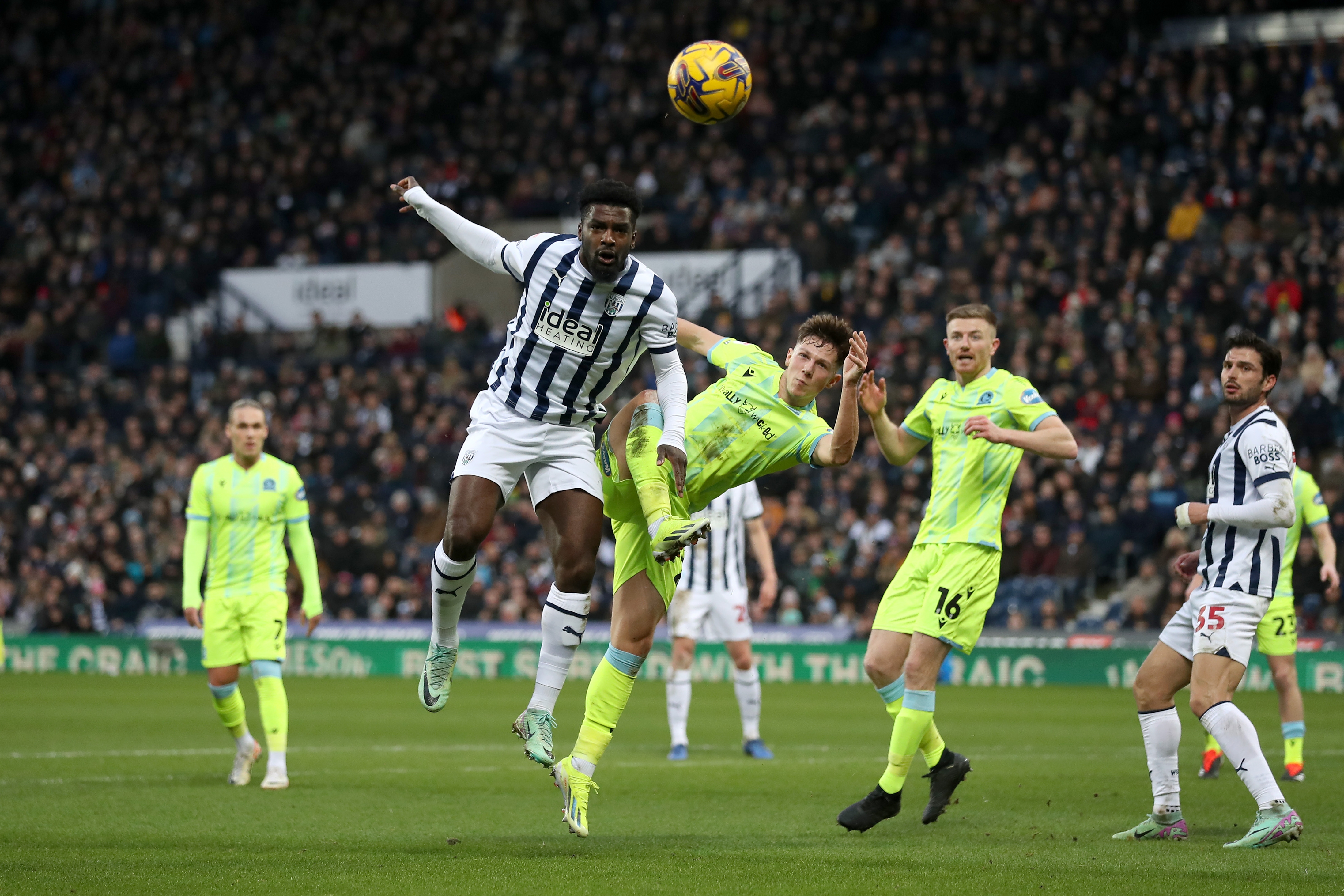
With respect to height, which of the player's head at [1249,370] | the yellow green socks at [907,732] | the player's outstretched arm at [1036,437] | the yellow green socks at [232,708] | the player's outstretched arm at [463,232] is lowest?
the yellow green socks at [232,708]

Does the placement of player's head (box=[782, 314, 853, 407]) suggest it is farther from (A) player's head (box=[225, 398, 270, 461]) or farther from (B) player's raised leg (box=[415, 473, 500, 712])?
(A) player's head (box=[225, 398, 270, 461])

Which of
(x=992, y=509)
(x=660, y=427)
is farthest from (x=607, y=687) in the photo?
(x=992, y=509)

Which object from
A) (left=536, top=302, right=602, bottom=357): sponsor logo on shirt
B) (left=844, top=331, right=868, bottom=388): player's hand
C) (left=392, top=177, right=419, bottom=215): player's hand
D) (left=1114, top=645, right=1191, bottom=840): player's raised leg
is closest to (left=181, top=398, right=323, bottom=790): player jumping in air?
(left=392, top=177, right=419, bottom=215): player's hand

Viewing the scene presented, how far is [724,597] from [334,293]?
19592 mm

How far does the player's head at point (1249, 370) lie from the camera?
8.23 m

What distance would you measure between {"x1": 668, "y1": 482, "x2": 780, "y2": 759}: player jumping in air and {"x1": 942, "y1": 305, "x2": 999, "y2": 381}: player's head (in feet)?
15.2

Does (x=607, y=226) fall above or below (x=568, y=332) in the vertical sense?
above

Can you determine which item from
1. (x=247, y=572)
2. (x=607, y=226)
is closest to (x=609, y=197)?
(x=607, y=226)

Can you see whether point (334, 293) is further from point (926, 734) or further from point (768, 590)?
point (926, 734)

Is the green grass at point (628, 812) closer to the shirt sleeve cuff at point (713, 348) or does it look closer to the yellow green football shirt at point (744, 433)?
the yellow green football shirt at point (744, 433)

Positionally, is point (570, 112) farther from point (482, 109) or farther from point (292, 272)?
point (292, 272)

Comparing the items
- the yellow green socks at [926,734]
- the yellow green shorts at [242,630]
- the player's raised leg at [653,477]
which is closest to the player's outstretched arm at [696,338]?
the player's raised leg at [653,477]

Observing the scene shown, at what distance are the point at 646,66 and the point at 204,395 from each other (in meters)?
10.7

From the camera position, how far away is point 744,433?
843 cm
